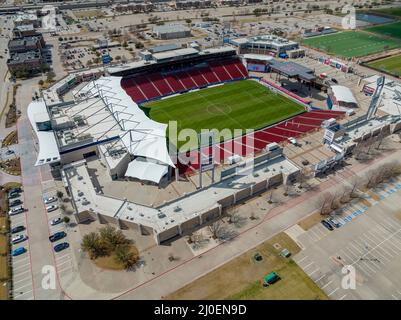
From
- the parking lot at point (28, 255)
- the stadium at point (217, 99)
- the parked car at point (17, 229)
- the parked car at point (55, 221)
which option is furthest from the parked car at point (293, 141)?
the parked car at point (17, 229)

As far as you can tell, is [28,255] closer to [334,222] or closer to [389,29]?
[334,222]

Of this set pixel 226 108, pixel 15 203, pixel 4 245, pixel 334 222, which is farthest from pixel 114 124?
pixel 334 222

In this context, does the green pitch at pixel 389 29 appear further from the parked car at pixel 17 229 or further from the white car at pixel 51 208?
the parked car at pixel 17 229

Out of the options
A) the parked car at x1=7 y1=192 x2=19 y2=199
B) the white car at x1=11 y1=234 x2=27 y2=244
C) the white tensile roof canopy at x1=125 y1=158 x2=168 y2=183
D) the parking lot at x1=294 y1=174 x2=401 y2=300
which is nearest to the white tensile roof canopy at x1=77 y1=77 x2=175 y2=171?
the white tensile roof canopy at x1=125 y1=158 x2=168 y2=183

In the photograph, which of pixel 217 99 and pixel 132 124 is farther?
pixel 217 99

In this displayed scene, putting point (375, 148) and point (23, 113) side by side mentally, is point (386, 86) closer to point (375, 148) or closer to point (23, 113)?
point (375, 148)

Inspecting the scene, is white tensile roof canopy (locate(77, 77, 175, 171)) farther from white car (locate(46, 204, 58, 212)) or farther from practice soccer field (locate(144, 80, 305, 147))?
white car (locate(46, 204, 58, 212))
